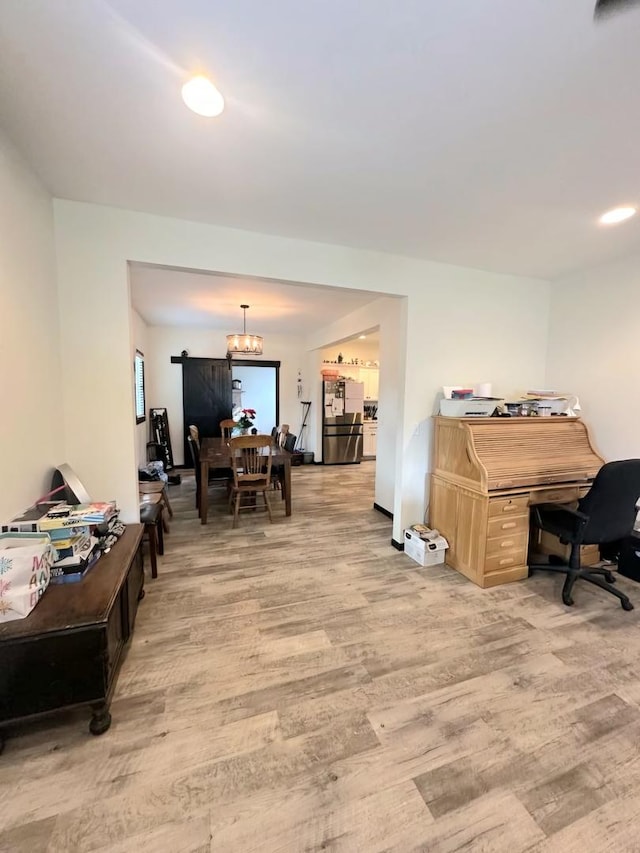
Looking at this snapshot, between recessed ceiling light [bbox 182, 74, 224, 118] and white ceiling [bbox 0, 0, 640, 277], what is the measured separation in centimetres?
4

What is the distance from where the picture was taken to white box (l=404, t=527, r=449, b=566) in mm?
2920

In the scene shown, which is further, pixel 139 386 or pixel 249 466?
pixel 139 386

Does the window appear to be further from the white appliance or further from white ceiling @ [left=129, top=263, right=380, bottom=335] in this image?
the white appliance

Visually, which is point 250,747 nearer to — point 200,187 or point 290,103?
point 290,103

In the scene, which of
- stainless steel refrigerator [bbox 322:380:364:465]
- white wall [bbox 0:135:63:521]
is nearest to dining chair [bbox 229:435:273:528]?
white wall [bbox 0:135:63:521]

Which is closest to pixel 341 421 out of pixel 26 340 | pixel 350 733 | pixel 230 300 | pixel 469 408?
pixel 230 300

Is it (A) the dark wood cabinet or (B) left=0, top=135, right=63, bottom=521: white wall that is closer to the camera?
(A) the dark wood cabinet

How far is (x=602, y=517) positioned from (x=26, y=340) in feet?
11.7

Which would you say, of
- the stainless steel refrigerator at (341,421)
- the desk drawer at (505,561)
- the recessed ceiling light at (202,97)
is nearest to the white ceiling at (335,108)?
the recessed ceiling light at (202,97)

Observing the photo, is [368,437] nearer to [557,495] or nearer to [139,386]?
[139,386]

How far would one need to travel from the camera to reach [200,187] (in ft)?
6.49

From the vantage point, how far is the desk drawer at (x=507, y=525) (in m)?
2.62

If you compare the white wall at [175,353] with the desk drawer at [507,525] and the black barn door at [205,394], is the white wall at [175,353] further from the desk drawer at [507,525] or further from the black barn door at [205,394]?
the desk drawer at [507,525]

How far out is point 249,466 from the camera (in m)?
3.94
